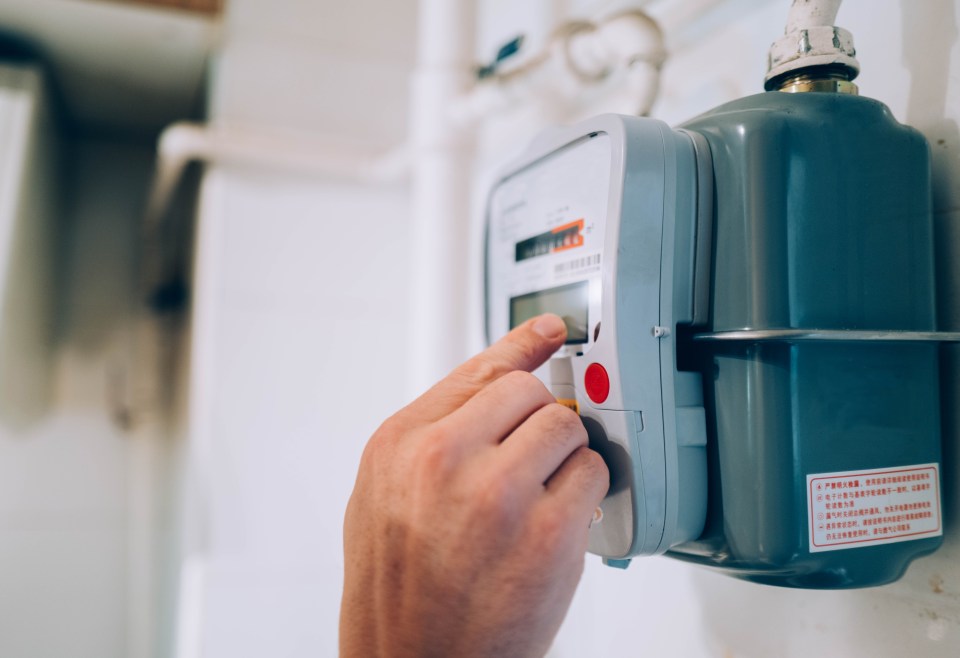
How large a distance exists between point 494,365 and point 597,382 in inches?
2.5

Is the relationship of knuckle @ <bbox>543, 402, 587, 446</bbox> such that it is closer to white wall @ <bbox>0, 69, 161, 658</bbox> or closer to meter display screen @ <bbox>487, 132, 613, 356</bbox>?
meter display screen @ <bbox>487, 132, 613, 356</bbox>

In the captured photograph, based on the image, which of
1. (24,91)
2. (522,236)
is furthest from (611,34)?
(24,91)

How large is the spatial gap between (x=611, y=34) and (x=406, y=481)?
1.36ft

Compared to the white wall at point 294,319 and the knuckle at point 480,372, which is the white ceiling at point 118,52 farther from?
the knuckle at point 480,372

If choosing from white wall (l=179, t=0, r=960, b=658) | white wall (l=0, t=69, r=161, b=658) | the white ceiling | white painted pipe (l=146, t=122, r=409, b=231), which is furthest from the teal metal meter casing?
white wall (l=0, t=69, r=161, b=658)

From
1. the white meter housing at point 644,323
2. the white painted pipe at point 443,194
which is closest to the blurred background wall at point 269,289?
the white painted pipe at point 443,194

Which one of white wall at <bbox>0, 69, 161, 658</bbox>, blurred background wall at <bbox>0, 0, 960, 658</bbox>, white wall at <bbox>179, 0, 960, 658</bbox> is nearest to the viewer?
blurred background wall at <bbox>0, 0, 960, 658</bbox>

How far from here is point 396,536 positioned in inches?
13.9

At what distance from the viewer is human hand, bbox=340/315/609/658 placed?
1.11 feet

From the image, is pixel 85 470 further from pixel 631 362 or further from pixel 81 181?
pixel 631 362

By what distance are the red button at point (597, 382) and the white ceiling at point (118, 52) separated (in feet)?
3.32

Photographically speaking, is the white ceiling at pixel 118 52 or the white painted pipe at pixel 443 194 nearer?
the white painted pipe at pixel 443 194

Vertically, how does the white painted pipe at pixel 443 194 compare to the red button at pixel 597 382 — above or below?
above

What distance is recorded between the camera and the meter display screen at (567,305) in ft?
1.38
